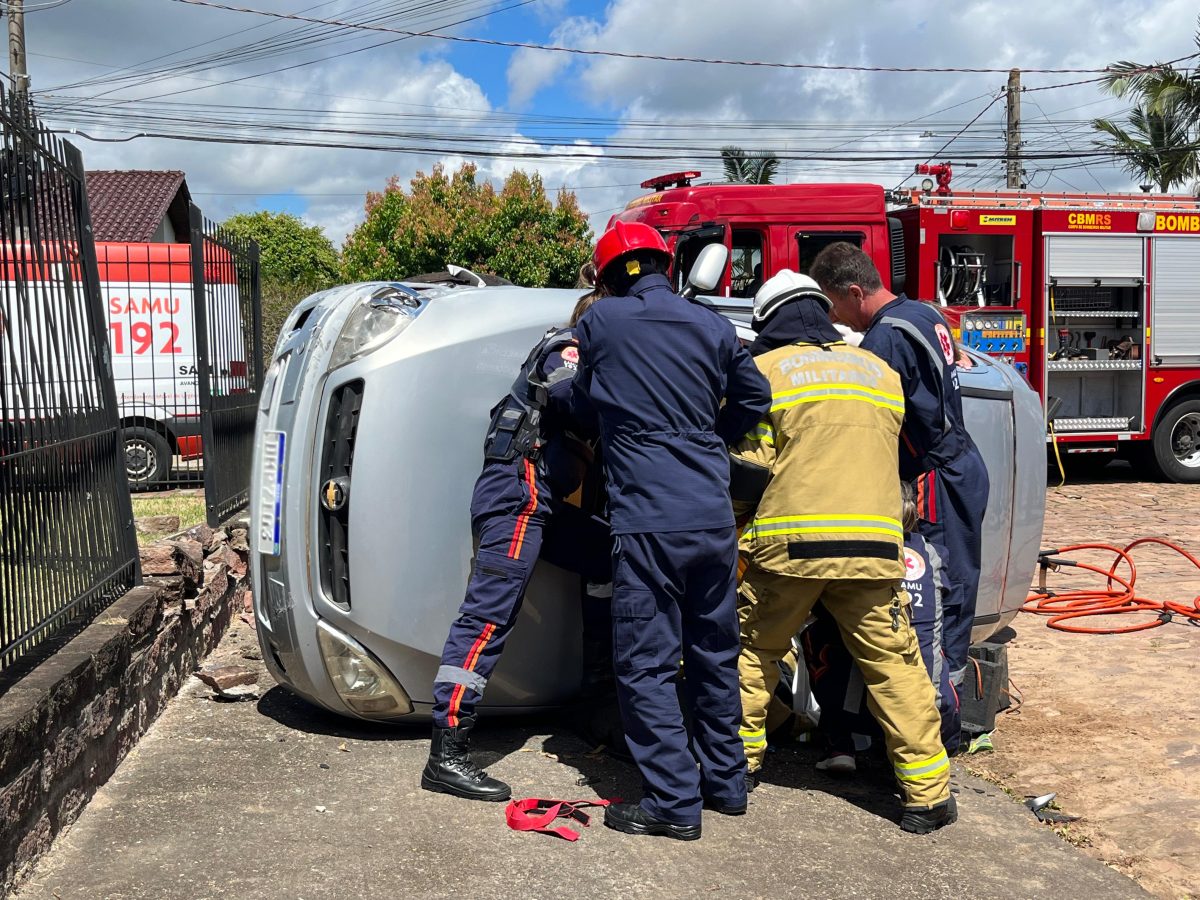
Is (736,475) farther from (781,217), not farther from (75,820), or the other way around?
(781,217)

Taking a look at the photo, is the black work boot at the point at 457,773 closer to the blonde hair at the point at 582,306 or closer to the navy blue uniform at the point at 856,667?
the navy blue uniform at the point at 856,667

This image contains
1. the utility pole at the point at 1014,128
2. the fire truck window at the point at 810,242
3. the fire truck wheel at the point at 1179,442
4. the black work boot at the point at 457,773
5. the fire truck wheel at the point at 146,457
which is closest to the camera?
the black work boot at the point at 457,773

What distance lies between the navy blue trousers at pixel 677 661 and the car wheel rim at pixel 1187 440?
11.6 meters

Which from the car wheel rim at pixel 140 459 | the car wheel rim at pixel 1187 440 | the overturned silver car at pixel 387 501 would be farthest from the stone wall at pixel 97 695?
the car wheel rim at pixel 1187 440

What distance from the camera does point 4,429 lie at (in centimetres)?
363

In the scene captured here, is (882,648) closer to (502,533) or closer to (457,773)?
(502,533)

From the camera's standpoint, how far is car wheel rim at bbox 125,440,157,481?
35.1 feet

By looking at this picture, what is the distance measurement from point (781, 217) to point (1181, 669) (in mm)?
6856

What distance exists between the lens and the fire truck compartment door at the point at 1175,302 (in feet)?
45.0

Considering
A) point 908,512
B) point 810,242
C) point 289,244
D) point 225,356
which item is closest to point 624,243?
point 908,512

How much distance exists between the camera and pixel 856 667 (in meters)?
4.38

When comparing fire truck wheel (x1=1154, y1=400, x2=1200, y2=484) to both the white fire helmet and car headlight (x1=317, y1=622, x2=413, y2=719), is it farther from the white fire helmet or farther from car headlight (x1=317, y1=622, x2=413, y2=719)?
car headlight (x1=317, y1=622, x2=413, y2=719)

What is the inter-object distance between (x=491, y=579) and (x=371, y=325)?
39.6 inches

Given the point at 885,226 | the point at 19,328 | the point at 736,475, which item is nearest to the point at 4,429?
the point at 19,328
